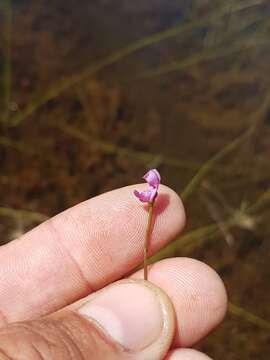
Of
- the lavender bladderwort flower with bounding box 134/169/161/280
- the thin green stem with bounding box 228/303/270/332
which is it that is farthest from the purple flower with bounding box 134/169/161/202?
the thin green stem with bounding box 228/303/270/332

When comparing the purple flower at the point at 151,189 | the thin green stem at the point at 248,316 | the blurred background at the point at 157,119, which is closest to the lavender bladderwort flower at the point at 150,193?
the purple flower at the point at 151,189

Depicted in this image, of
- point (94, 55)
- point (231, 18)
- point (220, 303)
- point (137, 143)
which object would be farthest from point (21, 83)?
point (220, 303)

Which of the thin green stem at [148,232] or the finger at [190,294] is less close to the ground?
the thin green stem at [148,232]

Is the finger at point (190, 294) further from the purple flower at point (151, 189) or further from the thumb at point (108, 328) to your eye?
the purple flower at point (151, 189)

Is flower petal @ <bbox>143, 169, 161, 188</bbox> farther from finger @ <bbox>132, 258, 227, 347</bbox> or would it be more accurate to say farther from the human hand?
finger @ <bbox>132, 258, 227, 347</bbox>

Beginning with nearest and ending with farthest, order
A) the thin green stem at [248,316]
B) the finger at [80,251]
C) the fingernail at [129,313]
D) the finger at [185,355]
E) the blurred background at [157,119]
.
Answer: the fingernail at [129,313] → the finger at [185,355] → the finger at [80,251] → the thin green stem at [248,316] → the blurred background at [157,119]

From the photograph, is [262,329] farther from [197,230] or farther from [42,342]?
[42,342]

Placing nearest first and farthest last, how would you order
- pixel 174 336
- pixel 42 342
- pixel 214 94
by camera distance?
1. pixel 42 342
2. pixel 174 336
3. pixel 214 94
